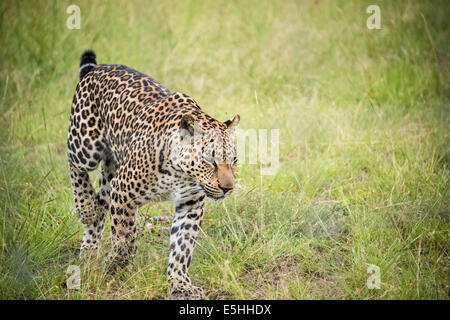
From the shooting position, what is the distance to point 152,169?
4.53m

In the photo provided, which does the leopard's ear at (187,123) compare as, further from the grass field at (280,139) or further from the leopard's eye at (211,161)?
the grass field at (280,139)

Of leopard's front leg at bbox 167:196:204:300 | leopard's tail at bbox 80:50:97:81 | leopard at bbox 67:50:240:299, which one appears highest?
leopard's tail at bbox 80:50:97:81

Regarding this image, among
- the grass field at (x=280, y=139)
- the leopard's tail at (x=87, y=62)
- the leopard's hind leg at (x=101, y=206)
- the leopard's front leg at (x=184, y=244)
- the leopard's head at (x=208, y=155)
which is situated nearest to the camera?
the leopard's head at (x=208, y=155)

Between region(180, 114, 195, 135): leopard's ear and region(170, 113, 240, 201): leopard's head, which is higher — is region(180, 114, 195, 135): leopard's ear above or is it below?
above

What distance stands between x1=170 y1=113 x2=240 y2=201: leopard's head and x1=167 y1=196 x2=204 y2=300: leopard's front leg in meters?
0.49

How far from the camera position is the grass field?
4809 millimetres

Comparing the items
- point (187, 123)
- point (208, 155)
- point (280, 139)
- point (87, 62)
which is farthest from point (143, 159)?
point (280, 139)

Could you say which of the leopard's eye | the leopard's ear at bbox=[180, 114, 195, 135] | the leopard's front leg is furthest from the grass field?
the leopard's ear at bbox=[180, 114, 195, 135]

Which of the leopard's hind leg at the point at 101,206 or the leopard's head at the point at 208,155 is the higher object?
the leopard's head at the point at 208,155

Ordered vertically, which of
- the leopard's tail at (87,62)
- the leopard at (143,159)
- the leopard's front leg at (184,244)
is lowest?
the leopard's front leg at (184,244)

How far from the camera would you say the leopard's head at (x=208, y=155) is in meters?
4.22

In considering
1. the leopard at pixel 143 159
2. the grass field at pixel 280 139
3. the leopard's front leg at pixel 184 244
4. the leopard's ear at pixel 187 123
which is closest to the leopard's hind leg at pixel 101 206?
the leopard at pixel 143 159

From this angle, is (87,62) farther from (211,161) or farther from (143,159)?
(211,161)

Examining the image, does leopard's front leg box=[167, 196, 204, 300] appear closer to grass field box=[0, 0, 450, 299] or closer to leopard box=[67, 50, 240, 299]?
leopard box=[67, 50, 240, 299]
